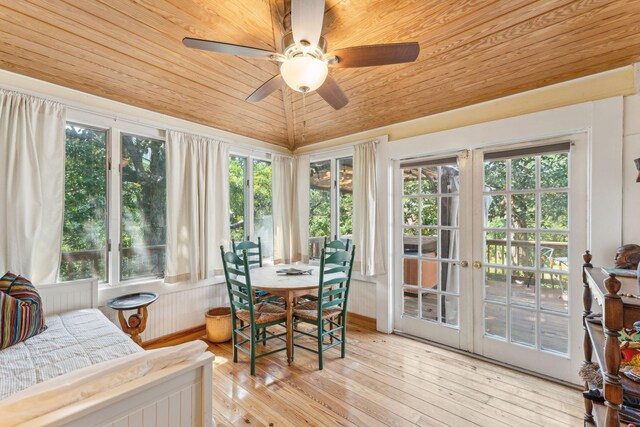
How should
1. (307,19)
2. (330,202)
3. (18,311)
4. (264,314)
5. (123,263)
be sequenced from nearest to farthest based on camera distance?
1. (307,19)
2. (18,311)
3. (264,314)
4. (123,263)
5. (330,202)

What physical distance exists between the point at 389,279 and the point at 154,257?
2.72 metres

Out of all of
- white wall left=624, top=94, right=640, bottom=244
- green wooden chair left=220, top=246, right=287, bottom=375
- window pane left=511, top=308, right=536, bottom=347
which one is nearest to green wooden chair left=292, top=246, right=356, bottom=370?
green wooden chair left=220, top=246, right=287, bottom=375

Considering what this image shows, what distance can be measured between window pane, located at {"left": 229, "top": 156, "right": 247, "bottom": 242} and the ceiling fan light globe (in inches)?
96.4

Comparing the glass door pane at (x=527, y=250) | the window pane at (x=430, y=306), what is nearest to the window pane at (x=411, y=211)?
the glass door pane at (x=527, y=250)

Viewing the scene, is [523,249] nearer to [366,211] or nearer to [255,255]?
[366,211]

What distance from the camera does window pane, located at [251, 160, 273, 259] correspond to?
4098 mm

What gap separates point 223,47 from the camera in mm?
1644

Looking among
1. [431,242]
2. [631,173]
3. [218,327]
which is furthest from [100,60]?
[631,173]

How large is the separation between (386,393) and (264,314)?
4.09 ft

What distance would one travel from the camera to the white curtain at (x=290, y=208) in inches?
166

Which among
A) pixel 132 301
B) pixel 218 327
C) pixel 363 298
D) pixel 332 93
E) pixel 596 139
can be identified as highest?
pixel 332 93

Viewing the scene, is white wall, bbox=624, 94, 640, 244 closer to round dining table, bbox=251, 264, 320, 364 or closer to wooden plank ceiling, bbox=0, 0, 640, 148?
wooden plank ceiling, bbox=0, 0, 640, 148

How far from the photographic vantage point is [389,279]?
3.39m

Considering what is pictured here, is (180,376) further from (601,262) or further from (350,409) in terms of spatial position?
(601,262)
